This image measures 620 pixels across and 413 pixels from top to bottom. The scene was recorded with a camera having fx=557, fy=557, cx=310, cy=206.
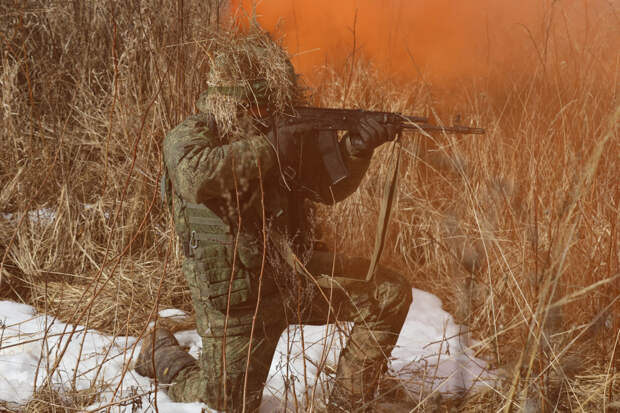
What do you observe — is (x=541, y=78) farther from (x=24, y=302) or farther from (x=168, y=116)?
(x=24, y=302)

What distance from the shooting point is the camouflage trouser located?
2400mm

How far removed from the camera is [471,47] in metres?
4.59

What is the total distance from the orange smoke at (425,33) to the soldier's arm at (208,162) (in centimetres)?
213

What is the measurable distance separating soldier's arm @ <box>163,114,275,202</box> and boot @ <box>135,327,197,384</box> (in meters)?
0.86

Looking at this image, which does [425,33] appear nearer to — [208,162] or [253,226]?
[253,226]

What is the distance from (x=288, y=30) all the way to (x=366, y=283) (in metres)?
2.31

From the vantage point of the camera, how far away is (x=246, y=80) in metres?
2.30

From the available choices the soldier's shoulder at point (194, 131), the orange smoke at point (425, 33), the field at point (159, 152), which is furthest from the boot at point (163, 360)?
the orange smoke at point (425, 33)

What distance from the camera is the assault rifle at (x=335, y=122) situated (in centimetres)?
240

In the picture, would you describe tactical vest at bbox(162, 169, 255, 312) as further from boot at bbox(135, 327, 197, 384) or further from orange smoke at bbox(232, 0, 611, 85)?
orange smoke at bbox(232, 0, 611, 85)

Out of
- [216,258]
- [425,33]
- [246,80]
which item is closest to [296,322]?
[216,258]

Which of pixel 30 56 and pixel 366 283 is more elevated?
pixel 30 56

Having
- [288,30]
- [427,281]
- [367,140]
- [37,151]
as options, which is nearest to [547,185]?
[367,140]

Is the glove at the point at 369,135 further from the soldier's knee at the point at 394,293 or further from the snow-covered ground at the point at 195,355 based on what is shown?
the snow-covered ground at the point at 195,355
